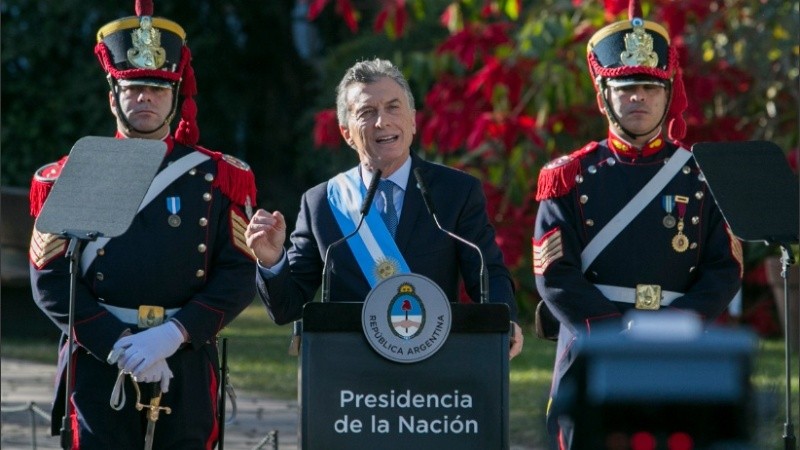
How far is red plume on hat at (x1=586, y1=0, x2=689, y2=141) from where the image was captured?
196 inches

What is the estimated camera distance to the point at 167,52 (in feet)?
15.9

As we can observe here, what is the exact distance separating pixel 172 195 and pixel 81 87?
12.2 meters

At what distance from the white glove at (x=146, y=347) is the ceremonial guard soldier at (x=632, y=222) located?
3.75 ft

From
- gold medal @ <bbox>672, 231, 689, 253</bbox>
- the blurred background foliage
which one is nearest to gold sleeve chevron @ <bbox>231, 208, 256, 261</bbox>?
gold medal @ <bbox>672, 231, 689, 253</bbox>

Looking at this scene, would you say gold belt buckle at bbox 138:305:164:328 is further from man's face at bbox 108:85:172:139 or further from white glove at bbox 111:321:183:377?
man's face at bbox 108:85:172:139

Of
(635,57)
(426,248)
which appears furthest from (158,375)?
(635,57)

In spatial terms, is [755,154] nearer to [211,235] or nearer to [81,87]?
[211,235]

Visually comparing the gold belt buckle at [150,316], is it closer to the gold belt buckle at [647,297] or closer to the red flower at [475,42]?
the gold belt buckle at [647,297]

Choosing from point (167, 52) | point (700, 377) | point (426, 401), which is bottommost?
point (426, 401)

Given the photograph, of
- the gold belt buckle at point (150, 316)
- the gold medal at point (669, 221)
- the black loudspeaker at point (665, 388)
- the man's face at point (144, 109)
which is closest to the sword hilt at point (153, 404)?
the gold belt buckle at point (150, 316)

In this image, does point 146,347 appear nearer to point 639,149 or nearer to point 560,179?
point 560,179

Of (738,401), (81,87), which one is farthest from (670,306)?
(81,87)

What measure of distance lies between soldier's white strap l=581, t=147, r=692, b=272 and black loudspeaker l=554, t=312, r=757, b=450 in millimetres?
2394

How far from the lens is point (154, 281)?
4.70 m
